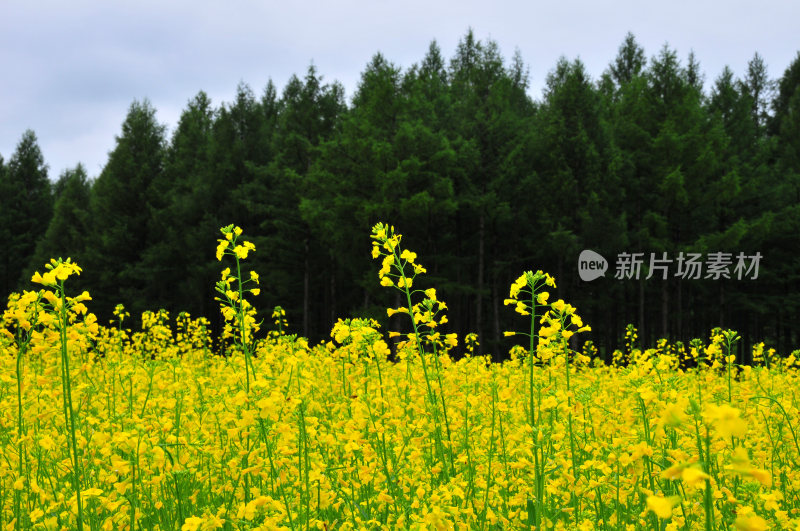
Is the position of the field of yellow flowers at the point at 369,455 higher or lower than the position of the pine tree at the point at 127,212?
lower

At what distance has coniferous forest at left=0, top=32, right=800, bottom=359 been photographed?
20.5 m

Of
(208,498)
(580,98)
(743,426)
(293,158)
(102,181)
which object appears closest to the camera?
(743,426)

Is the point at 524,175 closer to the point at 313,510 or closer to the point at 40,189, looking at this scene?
the point at 313,510

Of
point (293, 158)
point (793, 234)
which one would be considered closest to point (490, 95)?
point (293, 158)

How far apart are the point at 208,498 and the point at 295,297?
894 inches

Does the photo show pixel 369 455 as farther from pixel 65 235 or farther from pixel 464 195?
pixel 65 235

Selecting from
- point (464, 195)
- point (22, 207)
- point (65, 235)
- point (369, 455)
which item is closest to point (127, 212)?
point (65, 235)

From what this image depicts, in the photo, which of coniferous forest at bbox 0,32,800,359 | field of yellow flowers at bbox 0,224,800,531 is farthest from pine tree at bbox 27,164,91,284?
field of yellow flowers at bbox 0,224,800,531

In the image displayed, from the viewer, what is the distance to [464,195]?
2108 cm

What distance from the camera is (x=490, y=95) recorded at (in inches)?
873

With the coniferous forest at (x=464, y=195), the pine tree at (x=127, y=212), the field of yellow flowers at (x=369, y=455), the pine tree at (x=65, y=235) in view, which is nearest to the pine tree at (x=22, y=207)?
the pine tree at (x=65, y=235)

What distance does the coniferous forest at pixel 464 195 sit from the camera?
20531 mm

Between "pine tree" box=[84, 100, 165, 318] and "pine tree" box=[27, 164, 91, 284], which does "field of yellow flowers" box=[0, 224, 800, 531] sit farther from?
"pine tree" box=[27, 164, 91, 284]

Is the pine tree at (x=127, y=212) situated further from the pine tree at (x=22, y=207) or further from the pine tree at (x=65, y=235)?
the pine tree at (x=22, y=207)
